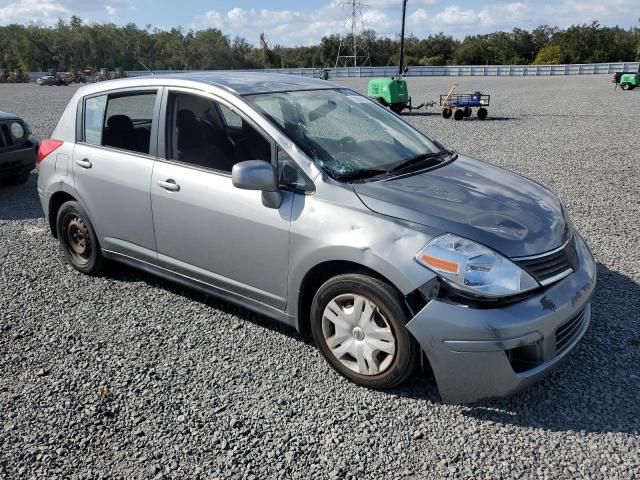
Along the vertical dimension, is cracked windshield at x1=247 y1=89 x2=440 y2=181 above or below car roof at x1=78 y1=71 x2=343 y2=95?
below

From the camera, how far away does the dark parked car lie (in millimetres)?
7406

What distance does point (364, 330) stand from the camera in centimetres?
301

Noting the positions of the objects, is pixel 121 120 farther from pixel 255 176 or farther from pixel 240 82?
pixel 255 176

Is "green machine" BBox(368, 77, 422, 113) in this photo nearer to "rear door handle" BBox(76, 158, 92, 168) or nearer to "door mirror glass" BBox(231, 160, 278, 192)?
"rear door handle" BBox(76, 158, 92, 168)

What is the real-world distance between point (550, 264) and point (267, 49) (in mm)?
97716

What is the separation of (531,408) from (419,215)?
1229 mm

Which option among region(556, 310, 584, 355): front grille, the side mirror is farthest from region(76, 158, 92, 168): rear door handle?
region(556, 310, 584, 355): front grille

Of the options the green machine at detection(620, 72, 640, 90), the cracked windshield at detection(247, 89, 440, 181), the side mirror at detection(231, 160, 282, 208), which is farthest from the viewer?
the green machine at detection(620, 72, 640, 90)

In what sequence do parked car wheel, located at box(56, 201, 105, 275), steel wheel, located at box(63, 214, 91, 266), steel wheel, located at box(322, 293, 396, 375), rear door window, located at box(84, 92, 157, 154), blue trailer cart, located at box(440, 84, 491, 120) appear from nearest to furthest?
steel wheel, located at box(322, 293, 396, 375) → rear door window, located at box(84, 92, 157, 154) → parked car wheel, located at box(56, 201, 105, 275) → steel wheel, located at box(63, 214, 91, 266) → blue trailer cart, located at box(440, 84, 491, 120)

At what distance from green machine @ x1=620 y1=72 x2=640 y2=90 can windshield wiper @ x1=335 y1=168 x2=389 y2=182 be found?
29.1m

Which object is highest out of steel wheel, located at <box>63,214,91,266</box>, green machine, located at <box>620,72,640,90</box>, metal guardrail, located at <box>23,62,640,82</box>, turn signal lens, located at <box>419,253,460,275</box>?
metal guardrail, located at <box>23,62,640,82</box>

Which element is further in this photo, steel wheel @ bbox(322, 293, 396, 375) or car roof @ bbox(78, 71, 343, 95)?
car roof @ bbox(78, 71, 343, 95)

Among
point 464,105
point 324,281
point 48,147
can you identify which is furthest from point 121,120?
point 464,105

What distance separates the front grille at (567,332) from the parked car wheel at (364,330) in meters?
0.77
